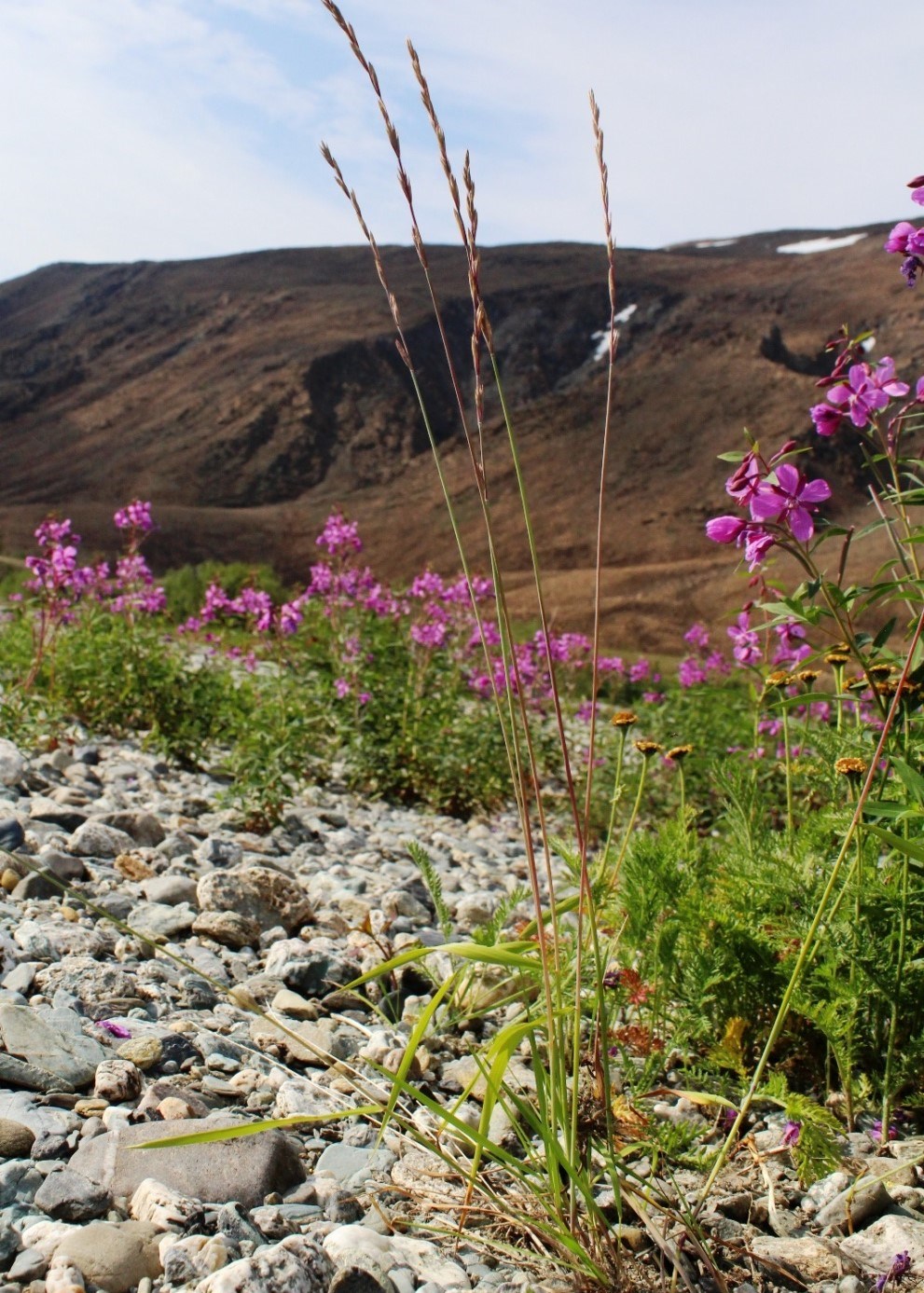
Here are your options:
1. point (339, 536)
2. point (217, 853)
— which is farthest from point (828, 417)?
point (339, 536)

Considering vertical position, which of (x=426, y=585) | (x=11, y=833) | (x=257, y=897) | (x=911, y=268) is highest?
(x=911, y=268)

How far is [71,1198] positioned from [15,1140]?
0.57ft

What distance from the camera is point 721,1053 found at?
6.49ft

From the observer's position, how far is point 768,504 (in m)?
1.79

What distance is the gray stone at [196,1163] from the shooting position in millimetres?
1611

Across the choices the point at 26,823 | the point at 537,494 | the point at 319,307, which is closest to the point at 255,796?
the point at 26,823

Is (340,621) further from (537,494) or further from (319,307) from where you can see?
(319,307)

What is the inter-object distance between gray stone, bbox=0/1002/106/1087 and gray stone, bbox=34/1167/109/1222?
0.31 metres

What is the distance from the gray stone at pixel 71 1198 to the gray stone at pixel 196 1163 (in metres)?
0.04

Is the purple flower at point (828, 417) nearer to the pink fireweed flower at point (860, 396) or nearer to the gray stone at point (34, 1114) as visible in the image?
the pink fireweed flower at point (860, 396)

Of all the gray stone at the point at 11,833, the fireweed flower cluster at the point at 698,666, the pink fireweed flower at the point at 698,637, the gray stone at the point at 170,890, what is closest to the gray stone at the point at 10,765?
the gray stone at the point at 11,833

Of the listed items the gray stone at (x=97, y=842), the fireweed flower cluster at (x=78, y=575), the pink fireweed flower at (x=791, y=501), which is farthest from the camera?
the fireweed flower cluster at (x=78, y=575)

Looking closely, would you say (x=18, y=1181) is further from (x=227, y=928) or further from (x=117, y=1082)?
(x=227, y=928)

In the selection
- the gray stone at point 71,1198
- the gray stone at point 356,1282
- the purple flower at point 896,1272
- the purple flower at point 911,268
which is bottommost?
the purple flower at point 896,1272
